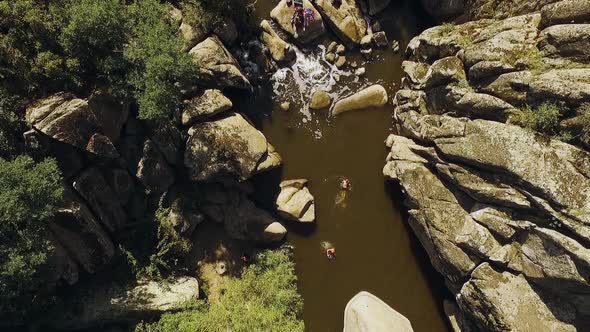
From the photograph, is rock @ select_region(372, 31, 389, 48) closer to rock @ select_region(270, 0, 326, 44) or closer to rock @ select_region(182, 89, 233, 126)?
rock @ select_region(270, 0, 326, 44)

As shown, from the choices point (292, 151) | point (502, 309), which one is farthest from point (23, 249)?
point (502, 309)

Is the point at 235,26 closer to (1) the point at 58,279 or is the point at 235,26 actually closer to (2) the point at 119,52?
(2) the point at 119,52

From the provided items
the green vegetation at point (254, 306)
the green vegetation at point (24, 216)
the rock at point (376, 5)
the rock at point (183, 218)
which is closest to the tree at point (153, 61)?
the green vegetation at point (24, 216)

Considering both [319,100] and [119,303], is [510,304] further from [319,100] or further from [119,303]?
[119,303]

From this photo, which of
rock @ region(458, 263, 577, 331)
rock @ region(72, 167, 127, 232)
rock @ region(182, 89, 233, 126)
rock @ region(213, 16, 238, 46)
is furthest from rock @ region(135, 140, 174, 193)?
rock @ region(458, 263, 577, 331)

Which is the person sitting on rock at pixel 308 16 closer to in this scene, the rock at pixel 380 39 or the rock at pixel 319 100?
the rock at pixel 380 39
